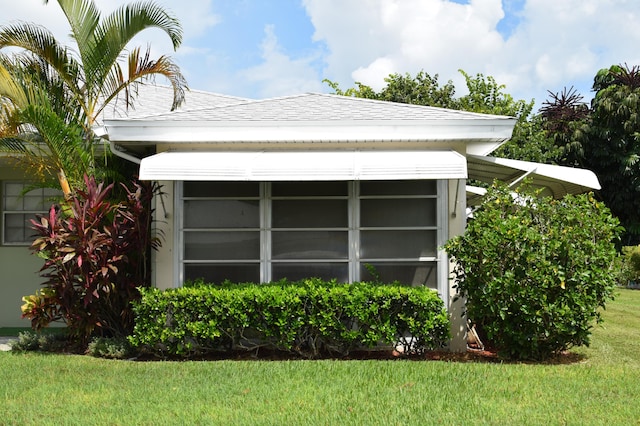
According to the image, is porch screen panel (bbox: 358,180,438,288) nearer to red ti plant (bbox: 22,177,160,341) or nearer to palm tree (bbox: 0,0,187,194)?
red ti plant (bbox: 22,177,160,341)

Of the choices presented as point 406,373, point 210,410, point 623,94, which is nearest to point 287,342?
point 406,373

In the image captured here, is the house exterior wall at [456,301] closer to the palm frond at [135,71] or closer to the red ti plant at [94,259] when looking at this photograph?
the red ti plant at [94,259]

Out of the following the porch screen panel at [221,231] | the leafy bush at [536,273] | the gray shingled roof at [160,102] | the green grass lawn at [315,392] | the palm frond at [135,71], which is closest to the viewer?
the green grass lawn at [315,392]

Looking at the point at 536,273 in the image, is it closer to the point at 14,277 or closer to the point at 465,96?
the point at 14,277

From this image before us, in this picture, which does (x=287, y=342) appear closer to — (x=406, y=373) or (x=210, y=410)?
(x=406, y=373)

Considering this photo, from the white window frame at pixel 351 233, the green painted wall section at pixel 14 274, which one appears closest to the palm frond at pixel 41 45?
the white window frame at pixel 351 233

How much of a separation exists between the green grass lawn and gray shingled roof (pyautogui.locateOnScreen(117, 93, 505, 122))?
148 inches

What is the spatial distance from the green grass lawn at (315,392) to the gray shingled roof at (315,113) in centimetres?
377

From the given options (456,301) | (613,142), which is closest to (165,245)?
(456,301)

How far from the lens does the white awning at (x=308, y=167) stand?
9984 mm

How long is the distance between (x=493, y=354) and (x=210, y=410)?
526 centimetres

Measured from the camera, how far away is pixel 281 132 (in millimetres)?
10797

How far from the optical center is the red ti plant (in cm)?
1050

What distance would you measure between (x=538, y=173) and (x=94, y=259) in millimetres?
7340
